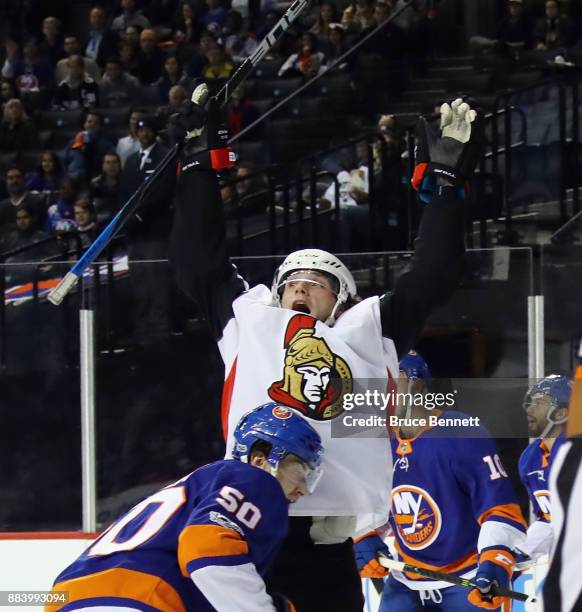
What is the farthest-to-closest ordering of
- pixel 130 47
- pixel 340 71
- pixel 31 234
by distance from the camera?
pixel 130 47, pixel 340 71, pixel 31 234

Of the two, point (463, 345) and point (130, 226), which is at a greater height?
point (130, 226)

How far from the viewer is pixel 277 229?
6.61 meters

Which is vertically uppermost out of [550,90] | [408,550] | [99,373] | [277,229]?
[550,90]

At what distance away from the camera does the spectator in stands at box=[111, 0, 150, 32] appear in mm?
10000

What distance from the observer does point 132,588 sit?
259cm

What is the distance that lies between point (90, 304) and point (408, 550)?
152 centimetres

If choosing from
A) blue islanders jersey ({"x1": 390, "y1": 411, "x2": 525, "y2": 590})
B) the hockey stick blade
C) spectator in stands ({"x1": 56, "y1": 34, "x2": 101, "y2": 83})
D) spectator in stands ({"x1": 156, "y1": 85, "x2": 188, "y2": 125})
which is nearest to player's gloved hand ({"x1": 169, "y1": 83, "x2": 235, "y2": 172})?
blue islanders jersey ({"x1": 390, "y1": 411, "x2": 525, "y2": 590})

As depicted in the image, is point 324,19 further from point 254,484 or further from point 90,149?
point 254,484

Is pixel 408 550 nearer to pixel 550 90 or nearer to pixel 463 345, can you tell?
pixel 463 345

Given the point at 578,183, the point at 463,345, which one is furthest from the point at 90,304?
the point at 578,183

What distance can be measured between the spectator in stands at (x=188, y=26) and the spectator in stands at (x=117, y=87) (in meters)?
0.41

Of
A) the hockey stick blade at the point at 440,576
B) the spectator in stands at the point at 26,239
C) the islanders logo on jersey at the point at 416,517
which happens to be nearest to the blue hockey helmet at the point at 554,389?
the islanders logo on jersey at the point at 416,517

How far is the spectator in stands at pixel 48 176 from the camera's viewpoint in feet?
28.2

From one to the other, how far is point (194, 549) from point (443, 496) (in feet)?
6.64
